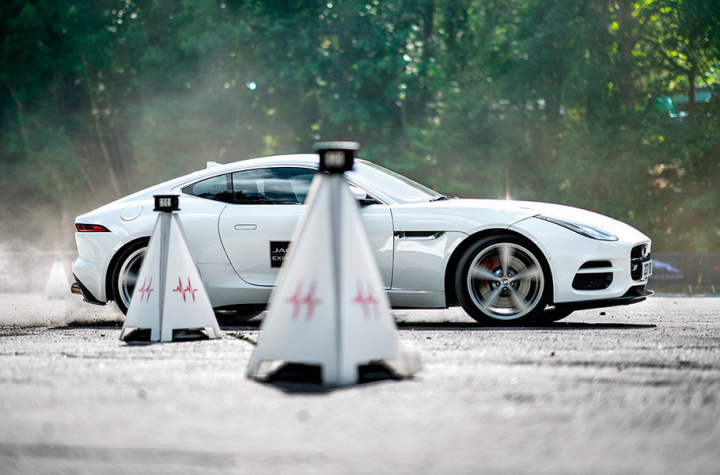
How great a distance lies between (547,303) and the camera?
8297 mm

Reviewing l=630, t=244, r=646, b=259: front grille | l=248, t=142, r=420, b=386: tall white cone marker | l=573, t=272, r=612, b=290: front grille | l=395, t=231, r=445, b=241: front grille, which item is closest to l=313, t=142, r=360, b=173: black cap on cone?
l=248, t=142, r=420, b=386: tall white cone marker

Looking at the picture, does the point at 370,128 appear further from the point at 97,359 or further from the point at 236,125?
the point at 97,359

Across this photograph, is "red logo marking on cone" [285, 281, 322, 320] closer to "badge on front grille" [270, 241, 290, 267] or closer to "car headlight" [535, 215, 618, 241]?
"badge on front grille" [270, 241, 290, 267]

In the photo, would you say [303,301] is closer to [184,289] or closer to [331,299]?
[331,299]

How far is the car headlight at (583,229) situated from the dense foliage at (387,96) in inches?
909

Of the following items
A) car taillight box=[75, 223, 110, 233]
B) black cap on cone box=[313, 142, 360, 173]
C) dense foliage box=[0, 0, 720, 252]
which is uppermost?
dense foliage box=[0, 0, 720, 252]

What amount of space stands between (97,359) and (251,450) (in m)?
2.85

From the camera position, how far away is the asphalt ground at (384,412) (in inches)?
138

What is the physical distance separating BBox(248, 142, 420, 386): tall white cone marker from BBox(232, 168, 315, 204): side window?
3553 mm

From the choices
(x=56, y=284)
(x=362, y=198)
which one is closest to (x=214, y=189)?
(x=362, y=198)

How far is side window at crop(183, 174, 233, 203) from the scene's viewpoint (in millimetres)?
9086

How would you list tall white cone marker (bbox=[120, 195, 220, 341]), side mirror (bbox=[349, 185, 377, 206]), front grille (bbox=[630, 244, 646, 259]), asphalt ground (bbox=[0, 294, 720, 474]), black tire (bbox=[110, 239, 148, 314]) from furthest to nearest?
black tire (bbox=[110, 239, 148, 314]), side mirror (bbox=[349, 185, 377, 206]), front grille (bbox=[630, 244, 646, 259]), tall white cone marker (bbox=[120, 195, 220, 341]), asphalt ground (bbox=[0, 294, 720, 474])

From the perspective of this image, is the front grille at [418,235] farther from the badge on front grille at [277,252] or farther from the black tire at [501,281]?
the badge on front grille at [277,252]

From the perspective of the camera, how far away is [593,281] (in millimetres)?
8273
